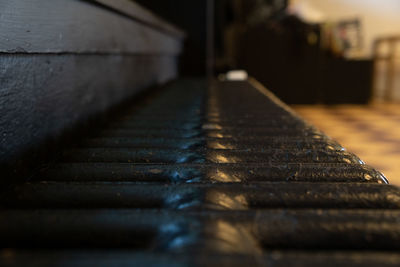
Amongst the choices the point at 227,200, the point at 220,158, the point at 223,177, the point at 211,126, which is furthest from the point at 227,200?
the point at 211,126

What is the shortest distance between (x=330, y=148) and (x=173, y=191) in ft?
1.44

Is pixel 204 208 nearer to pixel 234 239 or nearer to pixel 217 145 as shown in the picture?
pixel 234 239

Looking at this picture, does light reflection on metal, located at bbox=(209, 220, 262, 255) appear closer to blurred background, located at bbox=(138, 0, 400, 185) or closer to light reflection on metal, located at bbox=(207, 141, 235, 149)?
light reflection on metal, located at bbox=(207, 141, 235, 149)

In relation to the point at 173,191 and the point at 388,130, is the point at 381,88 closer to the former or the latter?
the point at 388,130

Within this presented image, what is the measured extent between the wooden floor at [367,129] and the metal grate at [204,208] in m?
1.64

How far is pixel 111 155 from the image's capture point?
0.81m

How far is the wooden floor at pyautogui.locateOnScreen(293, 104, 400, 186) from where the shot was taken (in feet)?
8.61

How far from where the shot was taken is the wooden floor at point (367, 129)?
262 cm

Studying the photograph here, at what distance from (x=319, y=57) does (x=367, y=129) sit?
6.18 feet

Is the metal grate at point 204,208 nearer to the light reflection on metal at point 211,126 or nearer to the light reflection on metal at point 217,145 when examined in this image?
the light reflection on metal at point 217,145

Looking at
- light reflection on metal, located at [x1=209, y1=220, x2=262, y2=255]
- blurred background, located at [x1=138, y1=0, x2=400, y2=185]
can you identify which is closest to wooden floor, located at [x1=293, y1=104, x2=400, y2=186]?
blurred background, located at [x1=138, y1=0, x2=400, y2=185]

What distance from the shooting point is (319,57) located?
5359mm

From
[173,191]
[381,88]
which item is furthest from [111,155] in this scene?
[381,88]

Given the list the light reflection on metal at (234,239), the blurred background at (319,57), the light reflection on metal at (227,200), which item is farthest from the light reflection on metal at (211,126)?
the blurred background at (319,57)
